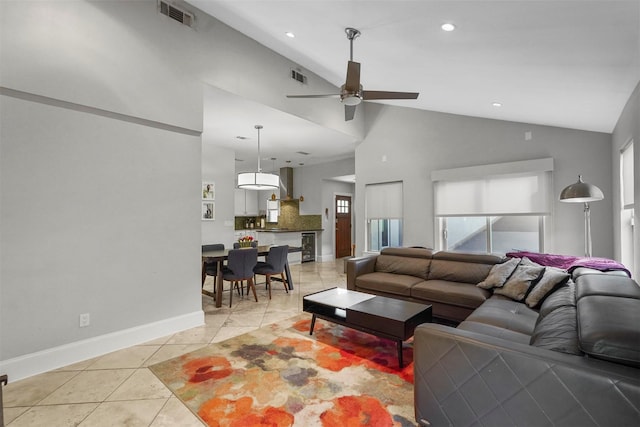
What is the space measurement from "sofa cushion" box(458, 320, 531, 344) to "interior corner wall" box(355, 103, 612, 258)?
9.12 ft

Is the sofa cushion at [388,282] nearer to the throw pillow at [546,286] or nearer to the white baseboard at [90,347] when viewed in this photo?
the throw pillow at [546,286]

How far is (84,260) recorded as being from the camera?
282 cm

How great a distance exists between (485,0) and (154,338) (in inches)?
162

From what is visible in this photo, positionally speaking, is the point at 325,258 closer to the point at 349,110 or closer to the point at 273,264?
the point at 273,264

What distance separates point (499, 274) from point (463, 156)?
244 centimetres

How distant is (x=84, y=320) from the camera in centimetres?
281

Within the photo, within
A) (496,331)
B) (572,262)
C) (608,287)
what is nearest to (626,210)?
(572,262)

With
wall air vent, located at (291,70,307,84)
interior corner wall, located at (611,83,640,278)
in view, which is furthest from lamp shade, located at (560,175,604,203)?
wall air vent, located at (291,70,307,84)

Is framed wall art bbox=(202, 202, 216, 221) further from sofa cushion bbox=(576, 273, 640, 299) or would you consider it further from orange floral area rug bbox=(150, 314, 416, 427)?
sofa cushion bbox=(576, 273, 640, 299)

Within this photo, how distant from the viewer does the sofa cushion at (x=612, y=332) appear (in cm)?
119

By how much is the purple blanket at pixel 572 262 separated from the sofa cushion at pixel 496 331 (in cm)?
141

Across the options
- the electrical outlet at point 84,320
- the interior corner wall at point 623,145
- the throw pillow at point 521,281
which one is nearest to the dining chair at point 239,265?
the electrical outlet at point 84,320

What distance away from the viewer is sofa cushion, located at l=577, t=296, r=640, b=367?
3.89ft

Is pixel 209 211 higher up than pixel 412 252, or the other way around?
pixel 209 211
